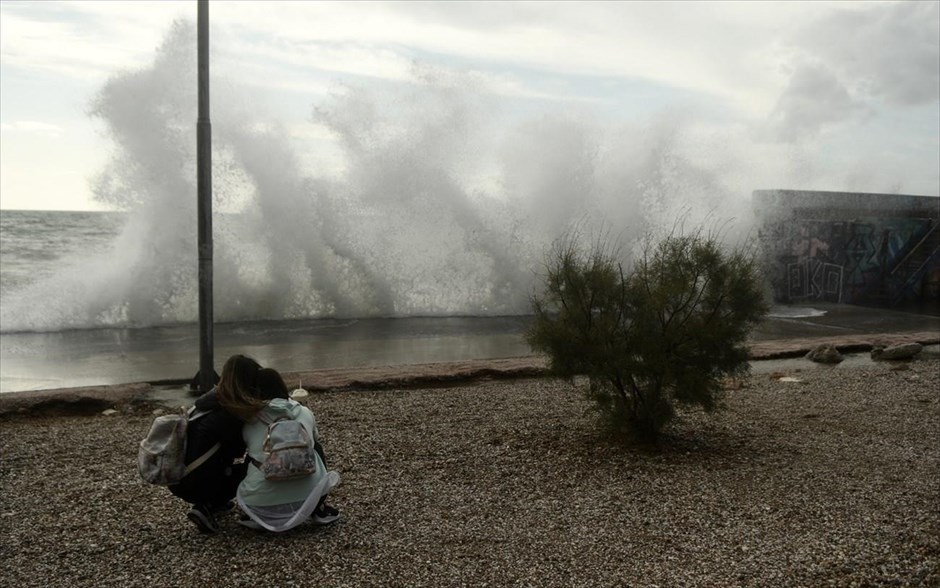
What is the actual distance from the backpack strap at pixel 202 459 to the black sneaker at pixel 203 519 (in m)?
0.22

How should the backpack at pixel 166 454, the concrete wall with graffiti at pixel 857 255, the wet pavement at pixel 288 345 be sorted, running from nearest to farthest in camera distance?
the backpack at pixel 166 454 → the wet pavement at pixel 288 345 → the concrete wall with graffiti at pixel 857 255

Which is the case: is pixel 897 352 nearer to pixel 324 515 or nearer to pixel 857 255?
pixel 324 515

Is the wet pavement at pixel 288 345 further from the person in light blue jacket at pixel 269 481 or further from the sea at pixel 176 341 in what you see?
the person in light blue jacket at pixel 269 481

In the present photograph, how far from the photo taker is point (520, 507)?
213 inches

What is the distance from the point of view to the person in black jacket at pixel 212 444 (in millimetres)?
4730

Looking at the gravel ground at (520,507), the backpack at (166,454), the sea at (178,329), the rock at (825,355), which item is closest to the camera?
the gravel ground at (520,507)

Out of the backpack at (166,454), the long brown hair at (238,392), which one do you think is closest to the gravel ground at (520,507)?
the backpack at (166,454)

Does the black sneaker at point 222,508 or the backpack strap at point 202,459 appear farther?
the black sneaker at point 222,508

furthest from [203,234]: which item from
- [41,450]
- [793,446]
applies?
[793,446]

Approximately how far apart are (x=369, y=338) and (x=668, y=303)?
931cm

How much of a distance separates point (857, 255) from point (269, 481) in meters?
23.8

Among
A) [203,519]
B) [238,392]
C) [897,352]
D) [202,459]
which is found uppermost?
[238,392]

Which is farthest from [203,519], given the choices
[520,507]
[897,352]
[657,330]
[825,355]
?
[897,352]

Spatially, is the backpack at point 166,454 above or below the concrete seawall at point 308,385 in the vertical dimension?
above
